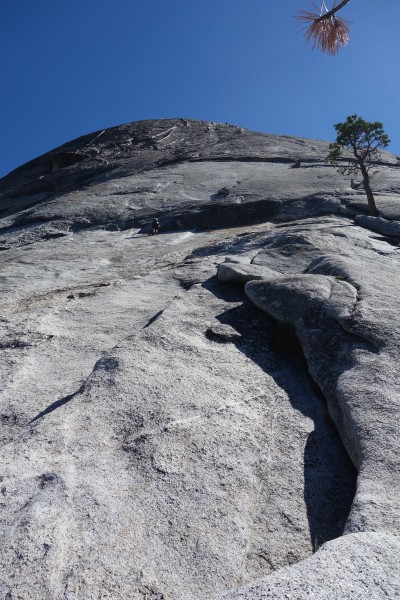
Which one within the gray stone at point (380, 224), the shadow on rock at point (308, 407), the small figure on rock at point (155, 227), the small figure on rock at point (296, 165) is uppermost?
the small figure on rock at point (296, 165)

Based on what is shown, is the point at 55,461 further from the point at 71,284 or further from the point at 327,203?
the point at 327,203

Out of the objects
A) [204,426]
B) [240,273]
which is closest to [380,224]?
[240,273]

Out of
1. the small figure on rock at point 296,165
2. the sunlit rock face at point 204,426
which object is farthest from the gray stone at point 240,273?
the small figure on rock at point 296,165

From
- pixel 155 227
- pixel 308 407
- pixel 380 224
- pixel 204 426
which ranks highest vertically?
pixel 155 227

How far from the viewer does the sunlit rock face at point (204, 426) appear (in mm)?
5566

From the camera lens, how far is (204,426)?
26.8ft

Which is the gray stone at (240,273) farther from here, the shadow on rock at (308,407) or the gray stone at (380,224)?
the gray stone at (380,224)

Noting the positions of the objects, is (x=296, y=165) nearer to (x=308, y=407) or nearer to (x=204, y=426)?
(x=308, y=407)

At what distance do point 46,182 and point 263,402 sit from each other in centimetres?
3998

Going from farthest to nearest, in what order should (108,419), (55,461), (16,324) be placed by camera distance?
(16,324) < (108,419) < (55,461)

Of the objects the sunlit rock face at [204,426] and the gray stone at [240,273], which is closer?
the sunlit rock face at [204,426]

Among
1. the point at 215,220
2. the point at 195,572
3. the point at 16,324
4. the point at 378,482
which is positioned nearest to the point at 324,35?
the point at 378,482

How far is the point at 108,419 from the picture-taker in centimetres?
810

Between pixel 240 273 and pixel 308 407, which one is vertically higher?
pixel 240 273
